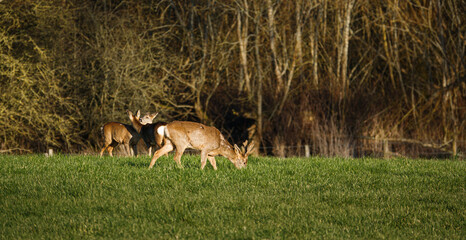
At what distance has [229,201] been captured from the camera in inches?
360

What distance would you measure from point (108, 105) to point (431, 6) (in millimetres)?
13569

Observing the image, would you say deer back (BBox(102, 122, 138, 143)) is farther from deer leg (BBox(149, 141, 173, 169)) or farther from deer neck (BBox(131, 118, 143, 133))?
deer leg (BBox(149, 141, 173, 169))

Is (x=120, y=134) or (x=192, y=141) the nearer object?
(x=192, y=141)

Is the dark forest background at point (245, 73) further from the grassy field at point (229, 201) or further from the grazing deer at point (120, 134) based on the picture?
the grassy field at point (229, 201)

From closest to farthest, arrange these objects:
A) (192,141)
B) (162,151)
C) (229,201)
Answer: (229,201) < (162,151) < (192,141)

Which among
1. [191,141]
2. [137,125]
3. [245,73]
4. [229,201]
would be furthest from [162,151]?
[245,73]

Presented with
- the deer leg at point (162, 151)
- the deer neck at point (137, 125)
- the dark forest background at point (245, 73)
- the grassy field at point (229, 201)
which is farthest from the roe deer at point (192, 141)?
the dark forest background at point (245, 73)

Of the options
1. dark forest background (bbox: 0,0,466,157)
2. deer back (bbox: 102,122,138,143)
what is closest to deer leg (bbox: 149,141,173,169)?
deer back (bbox: 102,122,138,143)

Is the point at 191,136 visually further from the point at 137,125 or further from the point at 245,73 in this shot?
the point at 245,73

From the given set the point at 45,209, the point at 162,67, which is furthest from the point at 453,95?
the point at 45,209

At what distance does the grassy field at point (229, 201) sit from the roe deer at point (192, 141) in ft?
1.00

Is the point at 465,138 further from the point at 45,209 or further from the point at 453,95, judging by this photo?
the point at 45,209

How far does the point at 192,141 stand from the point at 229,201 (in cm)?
337

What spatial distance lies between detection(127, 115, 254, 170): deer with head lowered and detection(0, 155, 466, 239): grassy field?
303mm
